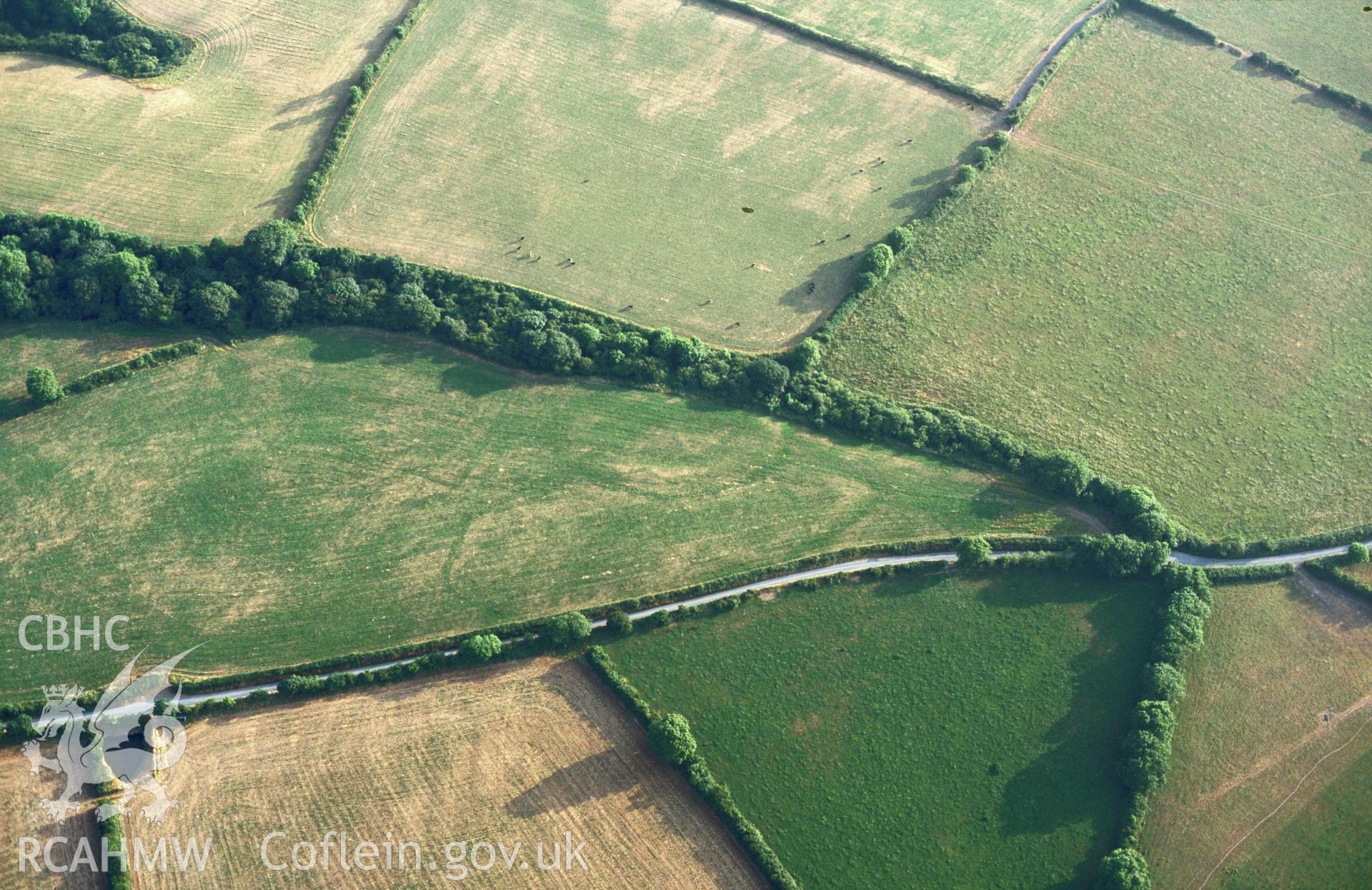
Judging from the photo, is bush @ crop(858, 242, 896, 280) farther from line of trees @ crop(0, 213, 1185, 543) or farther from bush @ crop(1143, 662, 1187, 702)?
bush @ crop(1143, 662, 1187, 702)

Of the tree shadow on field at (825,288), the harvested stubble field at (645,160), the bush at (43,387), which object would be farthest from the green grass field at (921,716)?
the bush at (43,387)

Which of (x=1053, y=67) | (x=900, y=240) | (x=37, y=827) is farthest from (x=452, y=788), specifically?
(x=1053, y=67)

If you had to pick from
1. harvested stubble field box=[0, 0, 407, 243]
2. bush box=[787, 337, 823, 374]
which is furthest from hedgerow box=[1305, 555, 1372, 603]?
harvested stubble field box=[0, 0, 407, 243]

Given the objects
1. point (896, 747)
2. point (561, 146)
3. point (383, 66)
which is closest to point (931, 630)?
point (896, 747)

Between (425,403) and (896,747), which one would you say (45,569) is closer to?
(425,403)

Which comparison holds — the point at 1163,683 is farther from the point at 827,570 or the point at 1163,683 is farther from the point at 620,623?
the point at 620,623

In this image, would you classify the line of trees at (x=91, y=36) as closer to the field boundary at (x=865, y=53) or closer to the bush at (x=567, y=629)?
the field boundary at (x=865, y=53)
